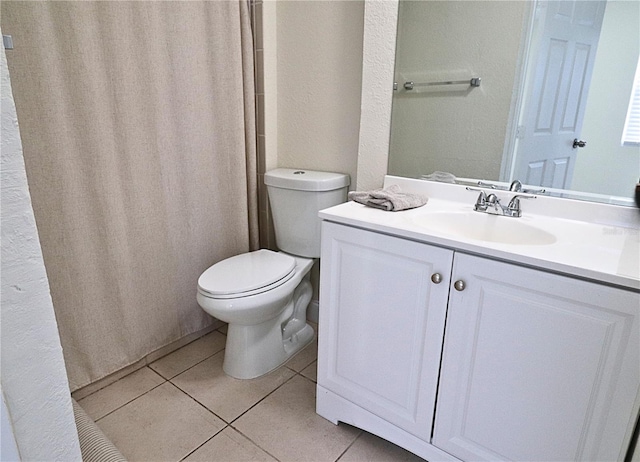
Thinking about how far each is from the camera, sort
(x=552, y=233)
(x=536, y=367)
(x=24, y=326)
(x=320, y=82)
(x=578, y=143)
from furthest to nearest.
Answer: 1. (x=320, y=82)
2. (x=578, y=143)
3. (x=552, y=233)
4. (x=536, y=367)
5. (x=24, y=326)

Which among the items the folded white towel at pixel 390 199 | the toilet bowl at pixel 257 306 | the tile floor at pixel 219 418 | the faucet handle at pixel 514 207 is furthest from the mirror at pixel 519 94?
the tile floor at pixel 219 418

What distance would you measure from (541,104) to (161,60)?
→ 1444 millimetres

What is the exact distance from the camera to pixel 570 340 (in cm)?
96

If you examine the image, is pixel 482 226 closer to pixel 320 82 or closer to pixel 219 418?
pixel 320 82

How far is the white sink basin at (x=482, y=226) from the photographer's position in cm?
131

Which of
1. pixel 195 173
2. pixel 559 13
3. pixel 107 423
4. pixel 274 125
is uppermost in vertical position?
pixel 559 13

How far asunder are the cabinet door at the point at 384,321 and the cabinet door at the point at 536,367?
54mm

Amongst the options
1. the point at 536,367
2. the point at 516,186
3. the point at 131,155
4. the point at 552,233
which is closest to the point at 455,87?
the point at 516,186

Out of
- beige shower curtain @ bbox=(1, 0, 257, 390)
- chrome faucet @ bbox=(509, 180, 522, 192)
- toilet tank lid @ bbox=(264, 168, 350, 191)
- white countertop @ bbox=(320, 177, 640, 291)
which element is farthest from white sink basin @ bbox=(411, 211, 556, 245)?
beige shower curtain @ bbox=(1, 0, 257, 390)

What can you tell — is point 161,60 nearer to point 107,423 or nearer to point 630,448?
point 107,423

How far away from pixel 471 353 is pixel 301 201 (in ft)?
3.31

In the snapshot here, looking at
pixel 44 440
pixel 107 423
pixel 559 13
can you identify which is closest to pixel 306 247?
pixel 107 423

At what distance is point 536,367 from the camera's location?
1.02 meters

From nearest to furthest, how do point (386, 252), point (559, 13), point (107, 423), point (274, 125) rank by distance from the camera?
point (386, 252), point (559, 13), point (107, 423), point (274, 125)
